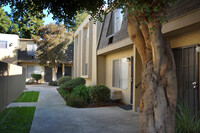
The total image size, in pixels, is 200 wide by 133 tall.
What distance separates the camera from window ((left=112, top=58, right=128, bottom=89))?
31.1 ft

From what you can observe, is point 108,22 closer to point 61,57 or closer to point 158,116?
point 158,116

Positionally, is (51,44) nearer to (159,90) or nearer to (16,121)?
(16,121)

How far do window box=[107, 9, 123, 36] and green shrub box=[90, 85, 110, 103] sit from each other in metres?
3.40

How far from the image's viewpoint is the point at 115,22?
10.1 m

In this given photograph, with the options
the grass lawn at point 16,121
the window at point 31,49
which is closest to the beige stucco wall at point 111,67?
the grass lawn at point 16,121

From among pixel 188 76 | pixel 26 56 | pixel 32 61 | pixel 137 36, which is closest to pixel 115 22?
pixel 188 76

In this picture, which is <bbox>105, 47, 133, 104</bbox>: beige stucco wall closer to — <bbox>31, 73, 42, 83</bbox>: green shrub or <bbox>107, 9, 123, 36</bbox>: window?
<bbox>107, 9, 123, 36</bbox>: window

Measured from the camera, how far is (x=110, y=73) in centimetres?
1135

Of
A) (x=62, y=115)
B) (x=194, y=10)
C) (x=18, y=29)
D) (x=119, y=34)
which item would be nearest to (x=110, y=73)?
(x=119, y=34)

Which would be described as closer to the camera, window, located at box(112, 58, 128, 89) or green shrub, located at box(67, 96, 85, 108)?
green shrub, located at box(67, 96, 85, 108)

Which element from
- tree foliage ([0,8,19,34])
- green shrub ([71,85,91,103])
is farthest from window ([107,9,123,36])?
tree foliage ([0,8,19,34])

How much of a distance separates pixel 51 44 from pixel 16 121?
1675 centimetres

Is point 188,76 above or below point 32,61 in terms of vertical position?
below

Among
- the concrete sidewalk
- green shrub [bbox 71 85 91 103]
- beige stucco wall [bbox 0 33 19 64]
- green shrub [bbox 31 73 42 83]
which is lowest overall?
the concrete sidewalk
